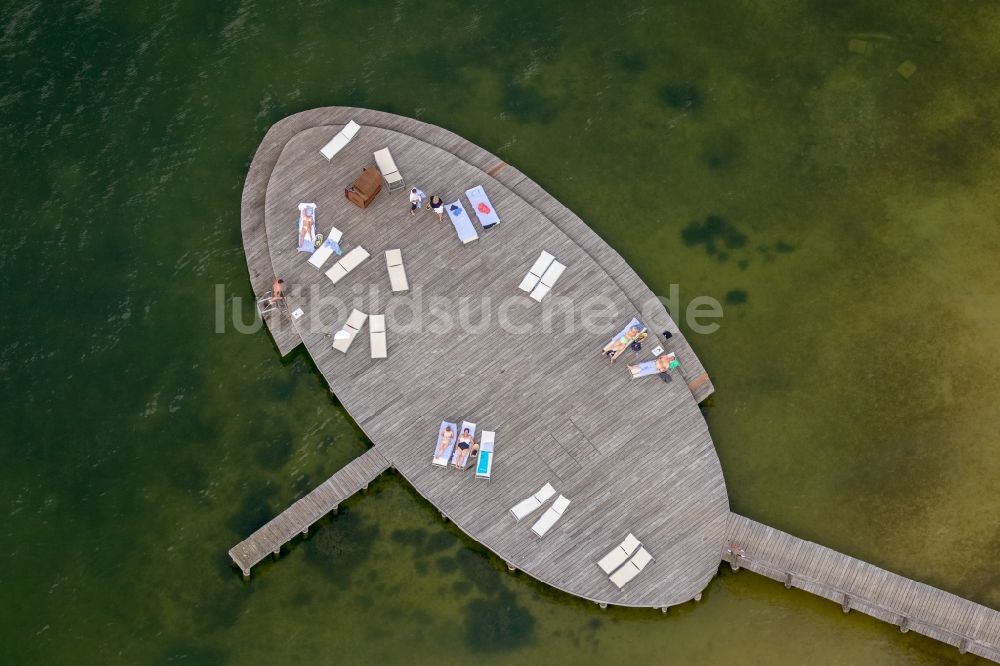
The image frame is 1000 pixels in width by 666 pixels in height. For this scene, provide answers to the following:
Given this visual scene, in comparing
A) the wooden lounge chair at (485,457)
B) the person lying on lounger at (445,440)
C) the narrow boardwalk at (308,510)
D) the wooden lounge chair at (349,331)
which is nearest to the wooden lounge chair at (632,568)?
the wooden lounge chair at (485,457)

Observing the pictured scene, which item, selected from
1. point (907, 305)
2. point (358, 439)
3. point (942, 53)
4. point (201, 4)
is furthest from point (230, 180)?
point (942, 53)

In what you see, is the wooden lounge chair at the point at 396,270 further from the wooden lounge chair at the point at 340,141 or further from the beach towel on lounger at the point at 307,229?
the wooden lounge chair at the point at 340,141

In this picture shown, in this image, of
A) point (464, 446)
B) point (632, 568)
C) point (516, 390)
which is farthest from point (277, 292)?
point (632, 568)

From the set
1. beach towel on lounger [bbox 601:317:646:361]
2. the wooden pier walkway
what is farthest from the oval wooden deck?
beach towel on lounger [bbox 601:317:646:361]

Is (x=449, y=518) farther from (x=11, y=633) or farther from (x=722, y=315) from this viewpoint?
(x=11, y=633)

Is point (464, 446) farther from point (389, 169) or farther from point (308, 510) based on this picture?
Result: point (389, 169)

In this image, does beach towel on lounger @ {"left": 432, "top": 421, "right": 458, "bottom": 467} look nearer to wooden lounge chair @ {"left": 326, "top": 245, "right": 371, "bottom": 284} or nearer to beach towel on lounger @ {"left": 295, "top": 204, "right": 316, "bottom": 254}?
wooden lounge chair @ {"left": 326, "top": 245, "right": 371, "bottom": 284}
